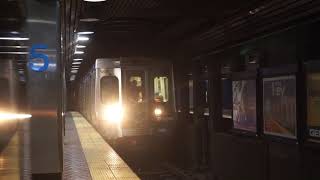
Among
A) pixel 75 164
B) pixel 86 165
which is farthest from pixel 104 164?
pixel 75 164

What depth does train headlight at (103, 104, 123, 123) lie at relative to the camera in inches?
489

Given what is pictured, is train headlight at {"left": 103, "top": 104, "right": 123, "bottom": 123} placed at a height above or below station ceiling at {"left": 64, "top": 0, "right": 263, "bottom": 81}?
below

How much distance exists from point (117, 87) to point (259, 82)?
4.54m

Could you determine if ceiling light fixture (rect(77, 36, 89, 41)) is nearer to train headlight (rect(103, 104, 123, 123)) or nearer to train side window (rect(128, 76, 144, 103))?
train side window (rect(128, 76, 144, 103))

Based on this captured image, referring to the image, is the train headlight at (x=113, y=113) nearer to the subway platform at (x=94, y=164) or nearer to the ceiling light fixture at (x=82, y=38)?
the subway platform at (x=94, y=164)

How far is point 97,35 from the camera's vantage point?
12664mm

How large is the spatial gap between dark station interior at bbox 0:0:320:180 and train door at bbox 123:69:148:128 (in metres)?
0.03

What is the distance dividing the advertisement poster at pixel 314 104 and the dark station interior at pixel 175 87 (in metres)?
0.01

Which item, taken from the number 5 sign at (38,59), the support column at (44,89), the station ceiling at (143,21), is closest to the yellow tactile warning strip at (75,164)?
the support column at (44,89)

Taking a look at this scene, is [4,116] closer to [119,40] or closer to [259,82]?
[119,40]

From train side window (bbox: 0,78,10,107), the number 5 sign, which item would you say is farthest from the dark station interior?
train side window (bbox: 0,78,10,107)

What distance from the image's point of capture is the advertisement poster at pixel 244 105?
31.1 feet

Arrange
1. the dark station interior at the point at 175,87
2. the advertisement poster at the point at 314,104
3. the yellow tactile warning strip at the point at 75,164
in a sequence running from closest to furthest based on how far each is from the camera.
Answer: the dark station interior at the point at 175,87, the yellow tactile warning strip at the point at 75,164, the advertisement poster at the point at 314,104

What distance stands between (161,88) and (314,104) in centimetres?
590
